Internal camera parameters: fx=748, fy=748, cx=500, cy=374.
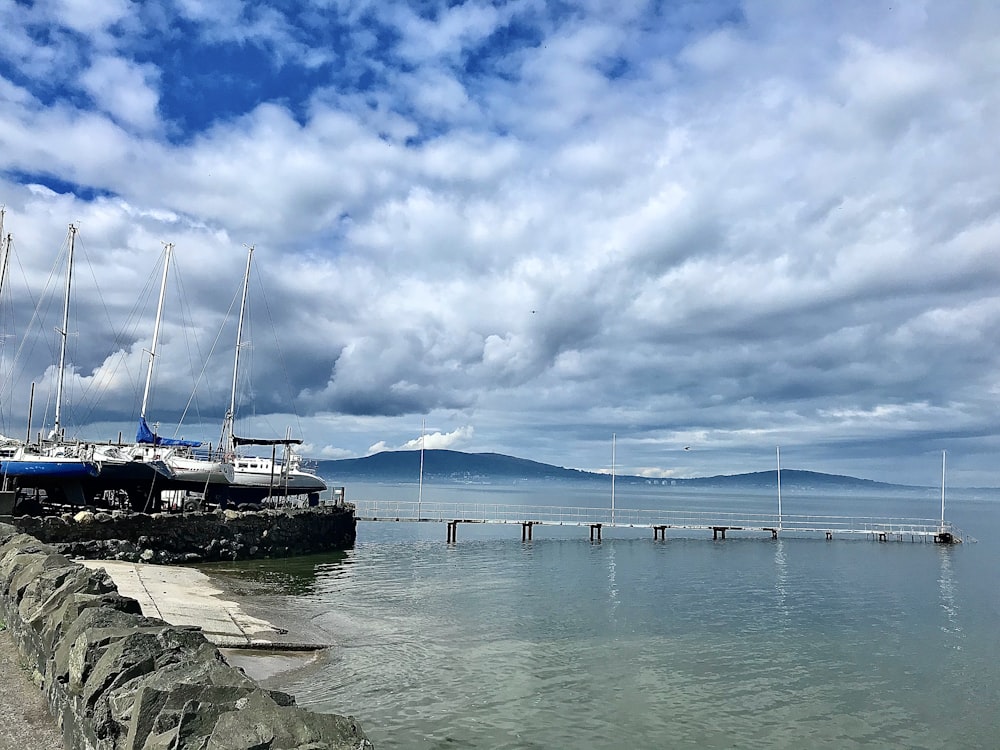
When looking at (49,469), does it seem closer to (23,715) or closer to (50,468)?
(50,468)

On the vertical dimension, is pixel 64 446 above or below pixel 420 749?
above

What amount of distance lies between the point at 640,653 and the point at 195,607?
1496cm

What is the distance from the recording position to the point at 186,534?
40.5 m

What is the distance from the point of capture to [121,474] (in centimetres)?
4550

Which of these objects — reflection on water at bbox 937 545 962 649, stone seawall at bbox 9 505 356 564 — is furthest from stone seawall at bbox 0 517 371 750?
reflection on water at bbox 937 545 962 649

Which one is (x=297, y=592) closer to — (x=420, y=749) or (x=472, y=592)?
(x=472, y=592)

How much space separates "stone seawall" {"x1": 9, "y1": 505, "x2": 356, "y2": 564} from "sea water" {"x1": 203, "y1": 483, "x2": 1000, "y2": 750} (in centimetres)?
222

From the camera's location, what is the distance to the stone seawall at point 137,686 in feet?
19.3

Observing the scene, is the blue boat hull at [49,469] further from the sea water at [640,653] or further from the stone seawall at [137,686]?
the stone seawall at [137,686]

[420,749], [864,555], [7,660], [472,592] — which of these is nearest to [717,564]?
[864,555]

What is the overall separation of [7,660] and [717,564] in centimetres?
5023

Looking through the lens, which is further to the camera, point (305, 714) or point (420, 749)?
point (420, 749)

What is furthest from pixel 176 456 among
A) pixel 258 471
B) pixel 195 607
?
pixel 195 607

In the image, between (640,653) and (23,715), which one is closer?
(23,715)
